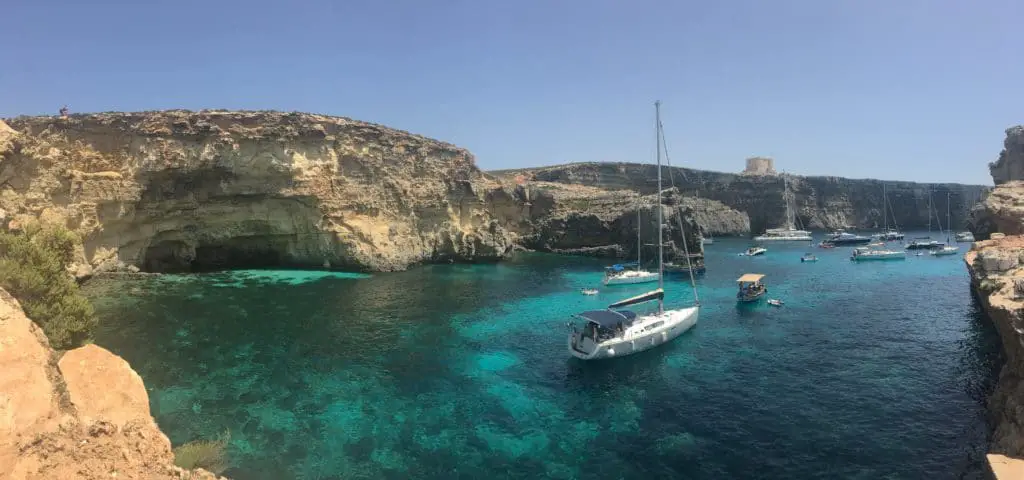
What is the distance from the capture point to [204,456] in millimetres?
15680

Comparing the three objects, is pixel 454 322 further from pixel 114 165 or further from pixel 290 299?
pixel 114 165

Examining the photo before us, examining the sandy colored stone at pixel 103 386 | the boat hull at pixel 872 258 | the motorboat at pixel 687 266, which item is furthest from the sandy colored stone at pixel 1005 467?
the boat hull at pixel 872 258

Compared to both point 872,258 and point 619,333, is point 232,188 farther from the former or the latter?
point 872,258

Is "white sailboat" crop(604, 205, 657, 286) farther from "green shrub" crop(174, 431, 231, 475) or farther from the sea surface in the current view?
"green shrub" crop(174, 431, 231, 475)

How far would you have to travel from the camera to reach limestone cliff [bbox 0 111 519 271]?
44156mm

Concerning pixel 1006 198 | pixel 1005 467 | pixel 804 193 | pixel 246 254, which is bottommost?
pixel 1005 467

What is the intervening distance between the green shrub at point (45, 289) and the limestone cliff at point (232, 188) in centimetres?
2264

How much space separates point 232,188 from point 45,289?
34.4 m

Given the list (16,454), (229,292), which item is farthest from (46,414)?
(229,292)

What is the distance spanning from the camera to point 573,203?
84.8 metres

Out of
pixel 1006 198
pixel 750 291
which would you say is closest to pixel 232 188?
pixel 750 291

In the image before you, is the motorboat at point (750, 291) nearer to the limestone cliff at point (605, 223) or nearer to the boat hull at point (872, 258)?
the limestone cliff at point (605, 223)

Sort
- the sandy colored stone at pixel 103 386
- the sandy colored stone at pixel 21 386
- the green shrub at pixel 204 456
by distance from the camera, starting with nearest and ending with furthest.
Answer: the sandy colored stone at pixel 21 386, the sandy colored stone at pixel 103 386, the green shrub at pixel 204 456

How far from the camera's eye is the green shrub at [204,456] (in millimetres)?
14798
